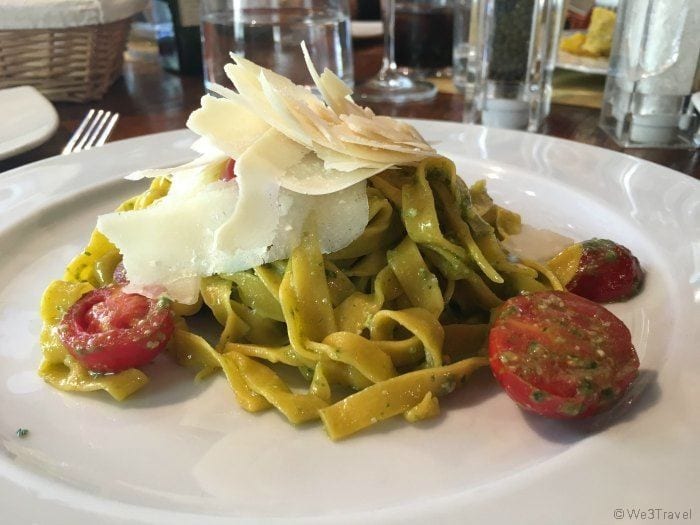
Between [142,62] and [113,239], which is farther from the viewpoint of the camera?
[142,62]

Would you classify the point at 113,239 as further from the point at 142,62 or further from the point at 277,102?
the point at 142,62

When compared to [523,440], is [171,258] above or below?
above

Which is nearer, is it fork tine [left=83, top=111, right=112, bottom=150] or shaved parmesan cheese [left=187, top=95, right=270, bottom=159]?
shaved parmesan cheese [left=187, top=95, right=270, bottom=159]

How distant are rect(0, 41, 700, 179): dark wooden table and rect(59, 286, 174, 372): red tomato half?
4.67ft

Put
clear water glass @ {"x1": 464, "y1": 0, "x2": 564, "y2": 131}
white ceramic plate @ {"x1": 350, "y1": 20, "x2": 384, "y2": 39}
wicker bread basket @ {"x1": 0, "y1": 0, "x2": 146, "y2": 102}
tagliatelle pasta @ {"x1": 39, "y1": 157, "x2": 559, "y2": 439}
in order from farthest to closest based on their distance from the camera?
white ceramic plate @ {"x1": 350, "y1": 20, "x2": 384, "y2": 39}, wicker bread basket @ {"x1": 0, "y1": 0, "x2": 146, "y2": 102}, clear water glass @ {"x1": 464, "y1": 0, "x2": 564, "y2": 131}, tagliatelle pasta @ {"x1": 39, "y1": 157, "x2": 559, "y2": 439}

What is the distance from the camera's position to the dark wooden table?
2.81 metres

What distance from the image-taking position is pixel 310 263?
1593 millimetres

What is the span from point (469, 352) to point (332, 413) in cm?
45

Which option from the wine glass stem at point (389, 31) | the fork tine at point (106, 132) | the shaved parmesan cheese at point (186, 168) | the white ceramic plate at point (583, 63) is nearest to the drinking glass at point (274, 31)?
the wine glass stem at point (389, 31)

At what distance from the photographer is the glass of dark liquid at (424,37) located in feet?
13.2

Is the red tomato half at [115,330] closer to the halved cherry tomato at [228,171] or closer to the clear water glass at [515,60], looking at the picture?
the halved cherry tomato at [228,171]

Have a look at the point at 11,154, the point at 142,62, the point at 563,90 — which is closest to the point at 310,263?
the point at 11,154

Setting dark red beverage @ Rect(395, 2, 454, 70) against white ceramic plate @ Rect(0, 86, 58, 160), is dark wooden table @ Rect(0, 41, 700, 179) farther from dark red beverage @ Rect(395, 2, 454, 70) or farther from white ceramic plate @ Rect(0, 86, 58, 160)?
dark red beverage @ Rect(395, 2, 454, 70)

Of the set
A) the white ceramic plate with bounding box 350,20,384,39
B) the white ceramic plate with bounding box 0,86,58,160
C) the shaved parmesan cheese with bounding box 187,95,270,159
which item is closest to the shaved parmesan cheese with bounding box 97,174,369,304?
the shaved parmesan cheese with bounding box 187,95,270,159
